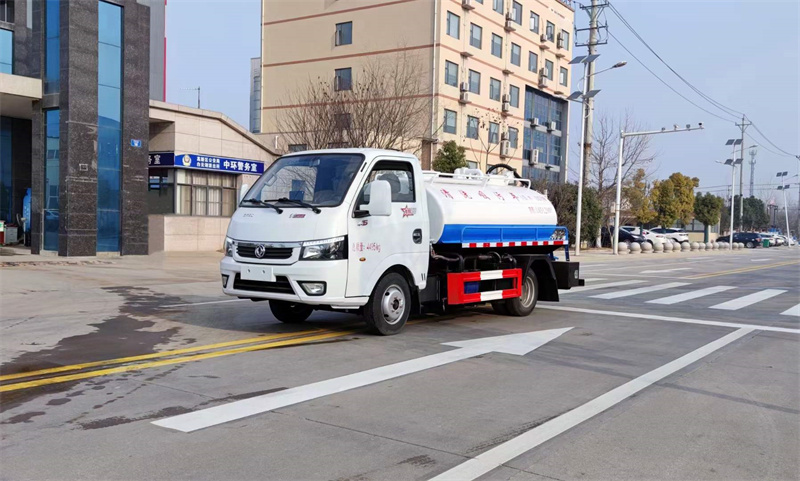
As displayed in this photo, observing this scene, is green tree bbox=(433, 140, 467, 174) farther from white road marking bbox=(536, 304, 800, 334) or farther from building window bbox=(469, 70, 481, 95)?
white road marking bbox=(536, 304, 800, 334)

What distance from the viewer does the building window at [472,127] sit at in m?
44.6

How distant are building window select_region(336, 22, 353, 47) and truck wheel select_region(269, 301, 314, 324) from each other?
35390 mm

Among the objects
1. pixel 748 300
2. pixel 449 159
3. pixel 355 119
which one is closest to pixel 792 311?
pixel 748 300

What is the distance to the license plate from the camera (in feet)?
28.2

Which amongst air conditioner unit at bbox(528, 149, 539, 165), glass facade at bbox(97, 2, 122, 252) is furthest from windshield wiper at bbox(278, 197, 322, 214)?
air conditioner unit at bbox(528, 149, 539, 165)

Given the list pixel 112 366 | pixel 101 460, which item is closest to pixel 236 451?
pixel 101 460

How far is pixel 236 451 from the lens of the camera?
475 cm

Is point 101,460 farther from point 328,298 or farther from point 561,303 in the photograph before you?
point 561,303

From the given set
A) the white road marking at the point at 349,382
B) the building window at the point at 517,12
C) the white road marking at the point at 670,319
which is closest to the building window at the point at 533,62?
the building window at the point at 517,12

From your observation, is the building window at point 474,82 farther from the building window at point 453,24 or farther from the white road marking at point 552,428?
the white road marking at point 552,428

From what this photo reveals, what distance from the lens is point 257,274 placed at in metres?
8.70

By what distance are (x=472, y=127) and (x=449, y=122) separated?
3183 millimetres

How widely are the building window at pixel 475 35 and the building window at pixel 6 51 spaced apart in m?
26.2

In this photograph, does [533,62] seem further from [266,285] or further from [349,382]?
[349,382]
